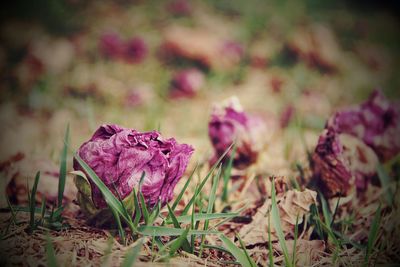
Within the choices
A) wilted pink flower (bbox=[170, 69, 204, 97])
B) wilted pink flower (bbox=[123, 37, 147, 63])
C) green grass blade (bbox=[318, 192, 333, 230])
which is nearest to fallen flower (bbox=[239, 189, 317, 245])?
green grass blade (bbox=[318, 192, 333, 230])

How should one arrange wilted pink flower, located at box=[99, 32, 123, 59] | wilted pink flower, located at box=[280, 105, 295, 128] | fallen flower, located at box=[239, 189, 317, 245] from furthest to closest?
wilted pink flower, located at box=[99, 32, 123, 59], wilted pink flower, located at box=[280, 105, 295, 128], fallen flower, located at box=[239, 189, 317, 245]

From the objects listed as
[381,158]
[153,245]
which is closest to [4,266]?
[153,245]

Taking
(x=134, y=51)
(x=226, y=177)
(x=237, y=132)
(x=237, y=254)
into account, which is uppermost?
(x=134, y=51)

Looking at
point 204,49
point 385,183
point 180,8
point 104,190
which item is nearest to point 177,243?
point 104,190

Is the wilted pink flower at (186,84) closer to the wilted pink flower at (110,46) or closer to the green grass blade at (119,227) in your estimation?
the wilted pink flower at (110,46)

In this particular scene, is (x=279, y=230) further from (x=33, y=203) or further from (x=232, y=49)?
(x=232, y=49)

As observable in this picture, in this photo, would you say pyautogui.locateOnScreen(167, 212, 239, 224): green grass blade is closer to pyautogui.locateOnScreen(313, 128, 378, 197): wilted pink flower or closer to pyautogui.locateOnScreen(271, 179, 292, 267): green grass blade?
pyautogui.locateOnScreen(271, 179, 292, 267): green grass blade

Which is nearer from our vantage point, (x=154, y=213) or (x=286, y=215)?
(x=154, y=213)

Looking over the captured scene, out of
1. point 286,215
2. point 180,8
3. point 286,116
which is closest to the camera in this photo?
point 286,215
